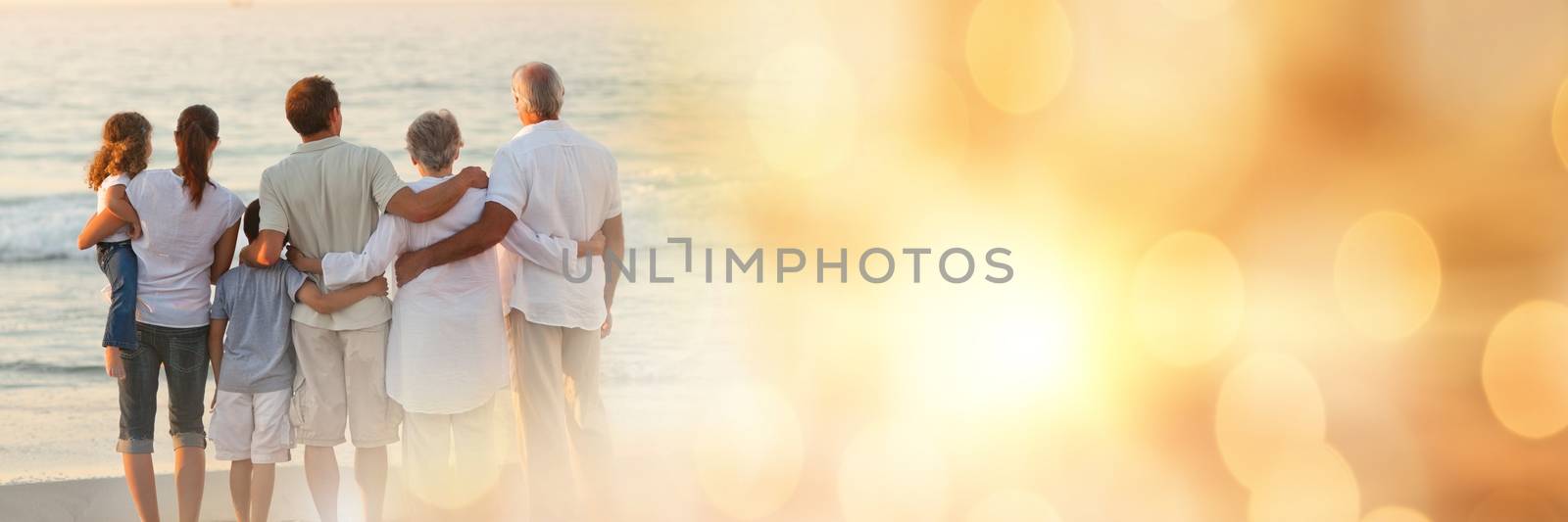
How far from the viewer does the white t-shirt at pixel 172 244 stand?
135 inches

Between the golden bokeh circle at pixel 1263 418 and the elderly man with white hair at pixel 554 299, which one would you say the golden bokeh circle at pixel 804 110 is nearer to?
the golden bokeh circle at pixel 1263 418

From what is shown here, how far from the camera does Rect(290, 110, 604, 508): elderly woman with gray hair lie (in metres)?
3.41

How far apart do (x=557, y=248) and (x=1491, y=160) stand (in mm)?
11547

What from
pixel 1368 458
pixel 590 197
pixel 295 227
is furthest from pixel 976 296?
pixel 295 227

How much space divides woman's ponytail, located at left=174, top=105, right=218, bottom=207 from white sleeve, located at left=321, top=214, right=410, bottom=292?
376mm

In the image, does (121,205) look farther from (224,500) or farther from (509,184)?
(224,500)

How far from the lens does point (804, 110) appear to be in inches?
830

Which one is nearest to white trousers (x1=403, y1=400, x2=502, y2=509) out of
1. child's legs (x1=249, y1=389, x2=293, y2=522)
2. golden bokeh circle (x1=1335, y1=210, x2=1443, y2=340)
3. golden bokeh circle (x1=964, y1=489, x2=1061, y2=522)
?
child's legs (x1=249, y1=389, x2=293, y2=522)

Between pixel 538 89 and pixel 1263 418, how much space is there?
3354mm

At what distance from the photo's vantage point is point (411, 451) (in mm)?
3568

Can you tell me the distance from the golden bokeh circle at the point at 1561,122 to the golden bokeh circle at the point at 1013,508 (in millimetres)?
10646

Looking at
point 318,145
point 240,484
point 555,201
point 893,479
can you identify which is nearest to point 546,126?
point 555,201

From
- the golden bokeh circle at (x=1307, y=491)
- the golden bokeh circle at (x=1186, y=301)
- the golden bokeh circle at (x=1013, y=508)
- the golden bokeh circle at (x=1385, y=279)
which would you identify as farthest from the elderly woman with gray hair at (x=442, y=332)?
the golden bokeh circle at (x=1385, y=279)

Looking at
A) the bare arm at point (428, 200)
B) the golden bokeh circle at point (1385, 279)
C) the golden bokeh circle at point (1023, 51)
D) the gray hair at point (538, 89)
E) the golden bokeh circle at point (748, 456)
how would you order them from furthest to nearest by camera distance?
the golden bokeh circle at point (1023, 51), the golden bokeh circle at point (1385, 279), the golden bokeh circle at point (748, 456), the gray hair at point (538, 89), the bare arm at point (428, 200)
